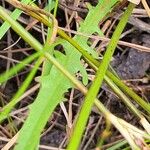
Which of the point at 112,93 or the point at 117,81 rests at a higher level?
the point at 117,81

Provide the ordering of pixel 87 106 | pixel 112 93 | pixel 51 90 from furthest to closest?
pixel 112 93 < pixel 51 90 < pixel 87 106

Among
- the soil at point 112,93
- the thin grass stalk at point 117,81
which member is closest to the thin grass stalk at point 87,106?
the thin grass stalk at point 117,81

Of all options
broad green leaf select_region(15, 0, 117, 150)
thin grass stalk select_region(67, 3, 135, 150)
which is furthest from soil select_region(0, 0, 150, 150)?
thin grass stalk select_region(67, 3, 135, 150)

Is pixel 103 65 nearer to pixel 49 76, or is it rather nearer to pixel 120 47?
pixel 49 76

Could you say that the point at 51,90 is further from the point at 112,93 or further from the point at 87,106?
the point at 112,93

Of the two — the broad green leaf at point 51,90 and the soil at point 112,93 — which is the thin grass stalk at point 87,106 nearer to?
the broad green leaf at point 51,90

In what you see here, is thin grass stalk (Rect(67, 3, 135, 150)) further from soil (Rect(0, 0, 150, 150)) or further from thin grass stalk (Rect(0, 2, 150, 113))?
soil (Rect(0, 0, 150, 150))

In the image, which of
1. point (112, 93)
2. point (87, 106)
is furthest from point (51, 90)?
point (112, 93)

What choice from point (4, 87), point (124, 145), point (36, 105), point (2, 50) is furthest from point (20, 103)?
point (36, 105)

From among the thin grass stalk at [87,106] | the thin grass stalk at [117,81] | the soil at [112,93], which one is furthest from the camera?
the soil at [112,93]

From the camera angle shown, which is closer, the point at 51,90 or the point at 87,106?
the point at 87,106

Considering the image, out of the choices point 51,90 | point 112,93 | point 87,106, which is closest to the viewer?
point 87,106

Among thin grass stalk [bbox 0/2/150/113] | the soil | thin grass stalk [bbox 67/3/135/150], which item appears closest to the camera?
thin grass stalk [bbox 67/3/135/150]
